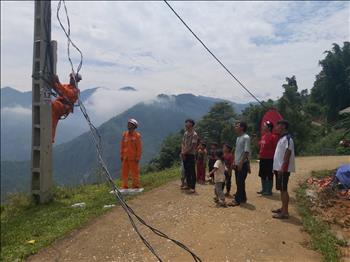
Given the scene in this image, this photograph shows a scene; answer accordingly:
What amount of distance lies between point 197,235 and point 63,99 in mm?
5806

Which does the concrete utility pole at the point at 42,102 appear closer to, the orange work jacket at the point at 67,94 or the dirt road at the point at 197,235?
the orange work jacket at the point at 67,94

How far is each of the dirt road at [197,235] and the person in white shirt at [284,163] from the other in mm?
300

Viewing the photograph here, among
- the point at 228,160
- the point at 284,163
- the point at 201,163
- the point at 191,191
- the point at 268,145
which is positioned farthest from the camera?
the point at 201,163

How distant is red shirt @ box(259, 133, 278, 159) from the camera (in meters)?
9.96

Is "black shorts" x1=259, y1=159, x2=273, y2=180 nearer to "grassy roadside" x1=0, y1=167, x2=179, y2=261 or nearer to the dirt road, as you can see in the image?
the dirt road

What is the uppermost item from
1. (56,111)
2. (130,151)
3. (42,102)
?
(42,102)

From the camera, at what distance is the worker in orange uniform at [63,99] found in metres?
11.1

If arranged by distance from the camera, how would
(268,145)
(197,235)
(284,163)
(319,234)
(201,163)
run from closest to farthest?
(319,234) < (197,235) < (284,163) < (268,145) < (201,163)

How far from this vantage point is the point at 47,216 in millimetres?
10688

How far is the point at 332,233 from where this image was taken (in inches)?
304

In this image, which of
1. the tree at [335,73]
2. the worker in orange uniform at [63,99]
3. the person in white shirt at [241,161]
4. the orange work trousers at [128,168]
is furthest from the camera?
the tree at [335,73]

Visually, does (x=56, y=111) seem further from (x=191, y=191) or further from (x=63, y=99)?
(x=191, y=191)

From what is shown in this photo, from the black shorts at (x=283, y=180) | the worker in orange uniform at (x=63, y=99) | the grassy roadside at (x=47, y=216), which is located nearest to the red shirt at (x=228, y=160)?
the black shorts at (x=283, y=180)

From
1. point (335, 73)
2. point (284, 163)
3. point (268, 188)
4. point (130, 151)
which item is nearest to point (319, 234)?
point (284, 163)
